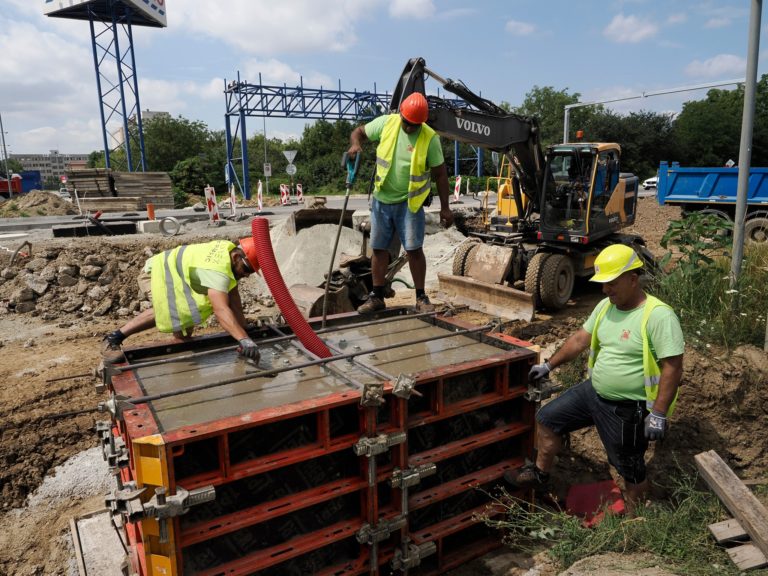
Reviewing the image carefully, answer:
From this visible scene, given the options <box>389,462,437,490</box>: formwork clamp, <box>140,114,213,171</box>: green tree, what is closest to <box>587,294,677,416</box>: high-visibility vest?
<box>389,462,437,490</box>: formwork clamp

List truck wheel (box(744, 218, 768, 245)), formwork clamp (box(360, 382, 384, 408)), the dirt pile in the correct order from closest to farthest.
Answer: formwork clamp (box(360, 382, 384, 408))
truck wheel (box(744, 218, 768, 245))
the dirt pile

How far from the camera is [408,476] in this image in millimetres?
3322

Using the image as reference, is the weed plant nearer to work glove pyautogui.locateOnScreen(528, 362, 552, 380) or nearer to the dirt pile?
work glove pyautogui.locateOnScreen(528, 362, 552, 380)

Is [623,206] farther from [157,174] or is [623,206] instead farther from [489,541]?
[157,174]

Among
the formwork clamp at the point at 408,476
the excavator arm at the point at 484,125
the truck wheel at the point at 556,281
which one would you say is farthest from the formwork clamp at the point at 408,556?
the truck wheel at the point at 556,281

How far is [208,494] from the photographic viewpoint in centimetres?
269

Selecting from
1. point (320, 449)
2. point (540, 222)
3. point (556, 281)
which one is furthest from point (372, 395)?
point (540, 222)

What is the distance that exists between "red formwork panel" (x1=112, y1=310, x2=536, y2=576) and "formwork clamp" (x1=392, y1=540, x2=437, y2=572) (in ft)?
0.09

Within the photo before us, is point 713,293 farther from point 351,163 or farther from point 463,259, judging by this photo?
point 463,259

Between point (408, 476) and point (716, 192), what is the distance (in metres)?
13.7

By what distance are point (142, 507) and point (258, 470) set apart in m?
0.55

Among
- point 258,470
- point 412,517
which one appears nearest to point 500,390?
point 412,517

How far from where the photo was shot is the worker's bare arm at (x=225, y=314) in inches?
149

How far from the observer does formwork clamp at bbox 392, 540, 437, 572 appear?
340cm
